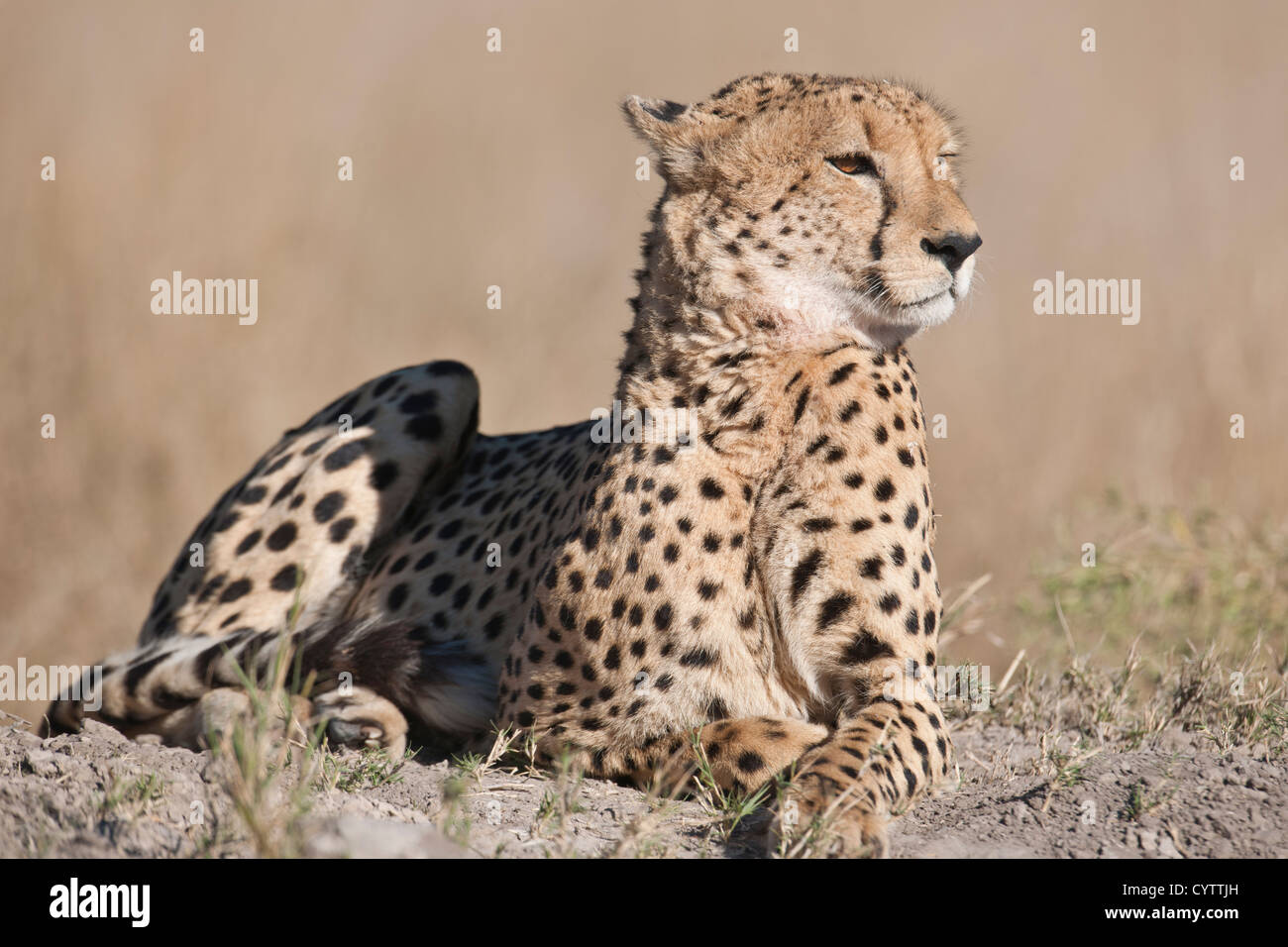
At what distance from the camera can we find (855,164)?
2736 millimetres

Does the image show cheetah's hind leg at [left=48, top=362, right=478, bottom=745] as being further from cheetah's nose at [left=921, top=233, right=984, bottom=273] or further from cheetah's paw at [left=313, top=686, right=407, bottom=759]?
cheetah's nose at [left=921, top=233, right=984, bottom=273]

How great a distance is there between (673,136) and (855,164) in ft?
1.27

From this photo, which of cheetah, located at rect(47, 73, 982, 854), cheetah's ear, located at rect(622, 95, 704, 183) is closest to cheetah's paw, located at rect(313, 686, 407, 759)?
cheetah, located at rect(47, 73, 982, 854)

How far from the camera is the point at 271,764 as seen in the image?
7.79 ft

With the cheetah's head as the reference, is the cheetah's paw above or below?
below

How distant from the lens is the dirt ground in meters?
1.96

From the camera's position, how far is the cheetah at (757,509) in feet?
8.36

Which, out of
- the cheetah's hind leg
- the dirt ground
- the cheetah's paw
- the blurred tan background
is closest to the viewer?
the dirt ground

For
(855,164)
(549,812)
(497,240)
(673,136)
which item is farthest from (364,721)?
(497,240)

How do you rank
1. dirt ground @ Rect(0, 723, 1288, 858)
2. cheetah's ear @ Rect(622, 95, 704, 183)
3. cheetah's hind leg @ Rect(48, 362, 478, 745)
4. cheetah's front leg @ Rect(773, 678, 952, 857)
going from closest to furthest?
dirt ground @ Rect(0, 723, 1288, 858) → cheetah's front leg @ Rect(773, 678, 952, 857) → cheetah's ear @ Rect(622, 95, 704, 183) → cheetah's hind leg @ Rect(48, 362, 478, 745)

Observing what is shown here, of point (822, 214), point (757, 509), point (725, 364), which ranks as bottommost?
point (757, 509)

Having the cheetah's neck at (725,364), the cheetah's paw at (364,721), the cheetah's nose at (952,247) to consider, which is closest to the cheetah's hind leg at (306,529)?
the cheetah's paw at (364,721)

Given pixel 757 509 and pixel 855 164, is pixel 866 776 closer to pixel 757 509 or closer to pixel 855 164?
pixel 757 509

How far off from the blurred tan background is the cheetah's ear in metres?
2.70
